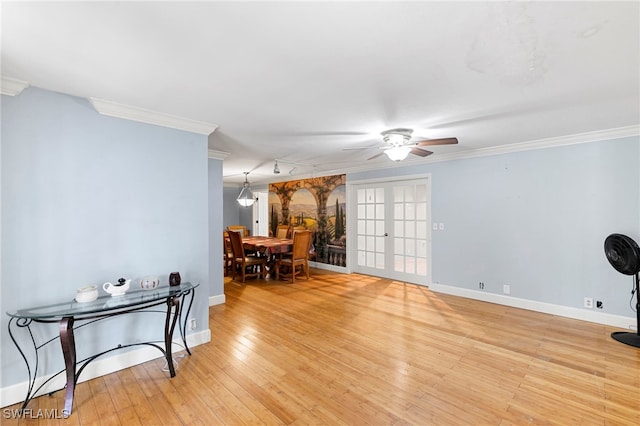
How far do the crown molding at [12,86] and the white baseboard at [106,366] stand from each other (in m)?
2.11

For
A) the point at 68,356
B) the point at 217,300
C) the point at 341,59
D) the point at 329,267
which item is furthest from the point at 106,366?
the point at 329,267

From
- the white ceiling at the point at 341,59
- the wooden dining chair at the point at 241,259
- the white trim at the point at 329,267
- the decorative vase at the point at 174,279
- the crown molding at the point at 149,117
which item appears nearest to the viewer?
the white ceiling at the point at 341,59

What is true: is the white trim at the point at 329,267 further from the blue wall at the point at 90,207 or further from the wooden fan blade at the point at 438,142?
the wooden fan blade at the point at 438,142

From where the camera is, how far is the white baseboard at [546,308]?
3.36m

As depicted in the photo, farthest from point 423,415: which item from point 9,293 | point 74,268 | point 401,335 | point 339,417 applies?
point 9,293

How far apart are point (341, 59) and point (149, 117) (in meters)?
1.95

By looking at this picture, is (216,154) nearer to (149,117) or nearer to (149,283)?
(149,117)

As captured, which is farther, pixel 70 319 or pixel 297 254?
pixel 297 254

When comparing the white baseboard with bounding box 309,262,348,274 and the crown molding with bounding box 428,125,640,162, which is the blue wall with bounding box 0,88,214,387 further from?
the crown molding with bounding box 428,125,640,162

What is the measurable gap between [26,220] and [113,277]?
734mm

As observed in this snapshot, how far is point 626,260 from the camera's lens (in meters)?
2.97

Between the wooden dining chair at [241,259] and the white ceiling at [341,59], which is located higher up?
the white ceiling at [341,59]

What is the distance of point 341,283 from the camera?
17.8ft

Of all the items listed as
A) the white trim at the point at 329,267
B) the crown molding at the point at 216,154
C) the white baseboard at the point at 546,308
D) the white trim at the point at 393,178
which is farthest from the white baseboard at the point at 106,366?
the white trim at the point at 393,178
